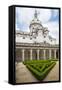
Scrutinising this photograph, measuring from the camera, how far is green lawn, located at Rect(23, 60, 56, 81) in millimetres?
1829

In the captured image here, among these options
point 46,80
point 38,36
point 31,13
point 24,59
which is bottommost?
point 46,80

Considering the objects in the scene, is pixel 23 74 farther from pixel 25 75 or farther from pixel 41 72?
pixel 41 72

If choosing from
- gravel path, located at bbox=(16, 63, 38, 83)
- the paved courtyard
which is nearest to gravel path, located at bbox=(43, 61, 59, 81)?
the paved courtyard

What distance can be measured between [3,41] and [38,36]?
0.23 metres

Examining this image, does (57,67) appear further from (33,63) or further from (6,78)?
(6,78)

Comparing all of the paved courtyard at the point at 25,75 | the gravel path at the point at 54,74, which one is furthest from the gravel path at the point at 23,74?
the gravel path at the point at 54,74

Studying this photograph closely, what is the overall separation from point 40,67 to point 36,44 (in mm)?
149

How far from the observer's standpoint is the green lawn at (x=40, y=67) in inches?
72.0

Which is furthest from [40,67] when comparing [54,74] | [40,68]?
[54,74]

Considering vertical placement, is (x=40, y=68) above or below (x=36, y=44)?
below

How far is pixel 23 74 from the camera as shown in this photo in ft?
5.92

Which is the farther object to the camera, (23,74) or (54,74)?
(54,74)

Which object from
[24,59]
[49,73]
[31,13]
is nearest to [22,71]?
[24,59]

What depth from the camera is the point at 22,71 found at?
1800 millimetres
